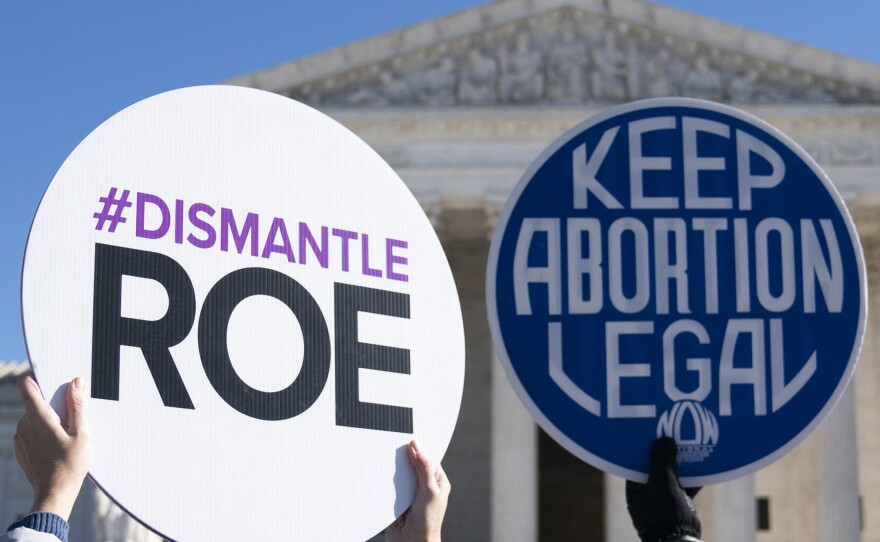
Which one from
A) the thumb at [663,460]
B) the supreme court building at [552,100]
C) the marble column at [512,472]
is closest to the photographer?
the thumb at [663,460]

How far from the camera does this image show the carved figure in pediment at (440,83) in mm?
42062

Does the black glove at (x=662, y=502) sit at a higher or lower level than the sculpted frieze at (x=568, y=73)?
lower

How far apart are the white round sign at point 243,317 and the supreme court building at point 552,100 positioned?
36497 mm

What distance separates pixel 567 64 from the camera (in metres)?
42.2

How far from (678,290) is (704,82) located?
125ft

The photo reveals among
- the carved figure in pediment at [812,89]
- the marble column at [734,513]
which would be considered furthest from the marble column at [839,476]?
the carved figure in pediment at [812,89]

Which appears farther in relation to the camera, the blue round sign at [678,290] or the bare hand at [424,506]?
the blue round sign at [678,290]

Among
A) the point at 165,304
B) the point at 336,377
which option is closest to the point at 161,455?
the point at 165,304

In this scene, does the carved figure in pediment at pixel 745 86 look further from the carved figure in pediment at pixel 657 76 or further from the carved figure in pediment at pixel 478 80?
the carved figure in pediment at pixel 478 80

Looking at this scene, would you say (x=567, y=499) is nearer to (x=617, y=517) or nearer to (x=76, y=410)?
(x=617, y=517)

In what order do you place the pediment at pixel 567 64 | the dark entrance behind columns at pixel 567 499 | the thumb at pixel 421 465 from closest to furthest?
the thumb at pixel 421 465 → the pediment at pixel 567 64 → the dark entrance behind columns at pixel 567 499

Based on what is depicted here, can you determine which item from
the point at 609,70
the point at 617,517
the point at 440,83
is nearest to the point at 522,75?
the point at 440,83

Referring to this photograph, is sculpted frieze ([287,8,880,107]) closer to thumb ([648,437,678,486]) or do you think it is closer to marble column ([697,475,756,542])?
marble column ([697,475,756,542])

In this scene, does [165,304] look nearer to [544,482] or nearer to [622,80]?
[622,80]
